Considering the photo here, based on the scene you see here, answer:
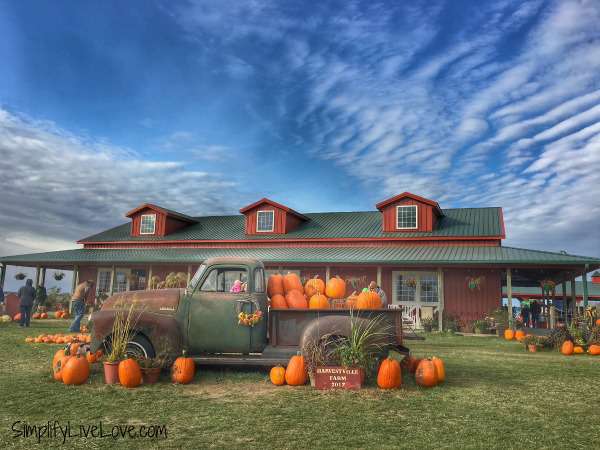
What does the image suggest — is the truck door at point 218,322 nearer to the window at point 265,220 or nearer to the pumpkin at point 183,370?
the pumpkin at point 183,370

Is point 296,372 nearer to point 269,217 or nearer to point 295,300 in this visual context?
point 295,300

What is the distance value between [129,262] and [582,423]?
21.4 meters

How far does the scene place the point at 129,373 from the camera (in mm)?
6785

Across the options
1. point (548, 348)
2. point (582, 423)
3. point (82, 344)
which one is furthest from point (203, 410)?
point (548, 348)

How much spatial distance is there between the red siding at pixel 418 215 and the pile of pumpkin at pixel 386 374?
16.3 meters

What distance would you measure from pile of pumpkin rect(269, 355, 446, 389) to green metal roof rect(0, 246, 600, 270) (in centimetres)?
1199

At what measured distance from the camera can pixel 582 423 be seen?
18.0 ft

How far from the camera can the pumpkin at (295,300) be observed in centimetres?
774

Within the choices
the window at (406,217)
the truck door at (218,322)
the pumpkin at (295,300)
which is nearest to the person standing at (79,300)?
the truck door at (218,322)

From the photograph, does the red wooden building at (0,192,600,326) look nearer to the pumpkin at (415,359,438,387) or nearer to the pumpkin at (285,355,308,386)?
the pumpkin at (415,359,438,387)

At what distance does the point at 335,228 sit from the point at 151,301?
59.5ft

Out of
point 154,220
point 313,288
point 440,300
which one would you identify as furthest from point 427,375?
point 154,220

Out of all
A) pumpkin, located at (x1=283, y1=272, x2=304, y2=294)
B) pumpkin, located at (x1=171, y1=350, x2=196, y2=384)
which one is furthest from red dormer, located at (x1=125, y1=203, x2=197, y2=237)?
pumpkin, located at (x1=171, y1=350, x2=196, y2=384)

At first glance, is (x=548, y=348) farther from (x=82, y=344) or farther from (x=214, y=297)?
(x=82, y=344)
